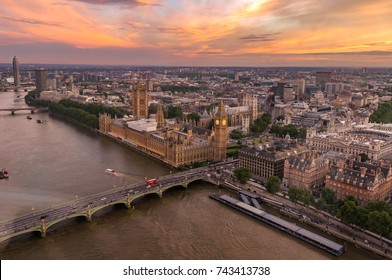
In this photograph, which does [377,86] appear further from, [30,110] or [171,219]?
[171,219]

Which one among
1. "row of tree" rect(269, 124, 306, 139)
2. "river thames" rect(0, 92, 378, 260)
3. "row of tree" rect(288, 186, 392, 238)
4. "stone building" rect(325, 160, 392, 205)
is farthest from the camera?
"row of tree" rect(269, 124, 306, 139)

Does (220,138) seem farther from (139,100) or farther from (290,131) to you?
(139,100)

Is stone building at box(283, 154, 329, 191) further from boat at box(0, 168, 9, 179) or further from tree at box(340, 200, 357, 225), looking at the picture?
boat at box(0, 168, 9, 179)

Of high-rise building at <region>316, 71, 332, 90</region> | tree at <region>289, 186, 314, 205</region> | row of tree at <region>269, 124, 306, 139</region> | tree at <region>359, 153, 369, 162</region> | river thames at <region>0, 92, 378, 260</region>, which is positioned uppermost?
high-rise building at <region>316, 71, 332, 90</region>

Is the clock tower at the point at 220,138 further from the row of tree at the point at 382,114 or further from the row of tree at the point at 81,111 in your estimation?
the row of tree at the point at 382,114

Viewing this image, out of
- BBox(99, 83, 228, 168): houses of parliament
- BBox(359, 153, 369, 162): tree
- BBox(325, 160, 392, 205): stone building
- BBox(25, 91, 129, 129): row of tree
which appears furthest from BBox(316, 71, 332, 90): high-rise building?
BBox(325, 160, 392, 205): stone building

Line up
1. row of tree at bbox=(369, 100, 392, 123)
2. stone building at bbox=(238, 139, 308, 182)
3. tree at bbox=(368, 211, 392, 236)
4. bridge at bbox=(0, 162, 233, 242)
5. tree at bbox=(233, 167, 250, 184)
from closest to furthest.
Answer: tree at bbox=(368, 211, 392, 236) → bridge at bbox=(0, 162, 233, 242) → tree at bbox=(233, 167, 250, 184) → stone building at bbox=(238, 139, 308, 182) → row of tree at bbox=(369, 100, 392, 123)

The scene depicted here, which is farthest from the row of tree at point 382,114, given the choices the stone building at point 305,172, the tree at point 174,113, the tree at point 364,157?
the stone building at point 305,172
